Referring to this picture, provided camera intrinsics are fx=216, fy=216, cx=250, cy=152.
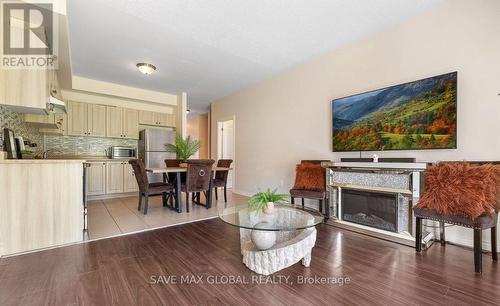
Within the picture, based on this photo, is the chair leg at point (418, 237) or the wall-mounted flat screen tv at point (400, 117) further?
the wall-mounted flat screen tv at point (400, 117)

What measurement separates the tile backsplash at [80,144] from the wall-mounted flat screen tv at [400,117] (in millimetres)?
5099

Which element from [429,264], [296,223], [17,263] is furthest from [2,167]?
[429,264]

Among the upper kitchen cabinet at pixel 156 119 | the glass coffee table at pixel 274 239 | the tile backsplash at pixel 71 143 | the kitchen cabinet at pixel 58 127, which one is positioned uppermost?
the upper kitchen cabinet at pixel 156 119

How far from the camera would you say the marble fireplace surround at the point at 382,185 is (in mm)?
2338

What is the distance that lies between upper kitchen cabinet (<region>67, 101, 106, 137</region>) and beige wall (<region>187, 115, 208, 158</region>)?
3.59 metres

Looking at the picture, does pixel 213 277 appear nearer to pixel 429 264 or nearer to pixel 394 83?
pixel 429 264

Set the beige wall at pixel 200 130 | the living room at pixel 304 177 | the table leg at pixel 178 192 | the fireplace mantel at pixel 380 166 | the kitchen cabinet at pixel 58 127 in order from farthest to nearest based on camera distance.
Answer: the beige wall at pixel 200 130
the kitchen cabinet at pixel 58 127
the table leg at pixel 178 192
the fireplace mantel at pixel 380 166
the living room at pixel 304 177

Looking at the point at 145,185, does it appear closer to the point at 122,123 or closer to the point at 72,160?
the point at 72,160

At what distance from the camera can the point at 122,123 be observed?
5.29 meters

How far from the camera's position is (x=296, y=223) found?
1.82m

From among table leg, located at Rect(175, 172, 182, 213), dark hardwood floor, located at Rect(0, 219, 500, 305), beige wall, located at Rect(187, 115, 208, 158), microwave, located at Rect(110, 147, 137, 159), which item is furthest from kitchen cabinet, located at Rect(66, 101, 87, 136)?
beige wall, located at Rect(187, 115, 208, 158)

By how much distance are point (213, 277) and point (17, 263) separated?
178cm

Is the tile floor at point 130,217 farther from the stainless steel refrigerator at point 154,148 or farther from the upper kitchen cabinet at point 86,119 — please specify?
the upper kitchen cabinet at point 86,119

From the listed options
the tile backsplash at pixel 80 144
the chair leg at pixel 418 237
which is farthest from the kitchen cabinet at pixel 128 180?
the chair leg at pixel 418 237
